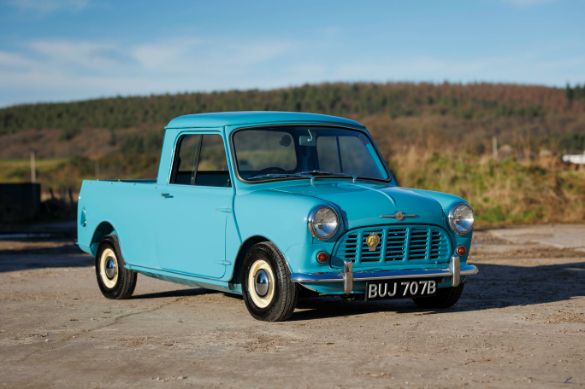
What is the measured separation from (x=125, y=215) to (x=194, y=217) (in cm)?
140

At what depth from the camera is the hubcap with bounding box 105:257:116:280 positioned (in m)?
11.1

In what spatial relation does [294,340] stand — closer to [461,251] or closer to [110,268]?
[461,251]

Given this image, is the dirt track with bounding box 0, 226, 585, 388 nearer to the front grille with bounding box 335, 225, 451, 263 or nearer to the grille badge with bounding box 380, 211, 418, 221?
the front grille with bounding box 335, 225, 451, 263

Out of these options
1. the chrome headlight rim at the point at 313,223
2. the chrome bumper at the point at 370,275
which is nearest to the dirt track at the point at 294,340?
the chrome bumper at the point at 370,275

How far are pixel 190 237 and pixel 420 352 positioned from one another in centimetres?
318

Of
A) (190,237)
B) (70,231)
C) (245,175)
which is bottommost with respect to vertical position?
(70,231)

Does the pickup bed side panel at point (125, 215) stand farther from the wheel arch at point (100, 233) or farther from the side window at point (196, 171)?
the side window at point (196, 171)

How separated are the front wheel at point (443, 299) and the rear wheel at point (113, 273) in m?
3.15

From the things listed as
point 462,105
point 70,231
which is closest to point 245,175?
point 70,231

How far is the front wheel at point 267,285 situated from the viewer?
854 cm

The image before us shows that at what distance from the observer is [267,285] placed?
28.7ft

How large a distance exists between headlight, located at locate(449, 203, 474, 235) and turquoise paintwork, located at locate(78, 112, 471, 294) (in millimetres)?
55

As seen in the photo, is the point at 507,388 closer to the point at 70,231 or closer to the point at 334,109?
the point at 70,231

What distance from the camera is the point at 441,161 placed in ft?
90.5
